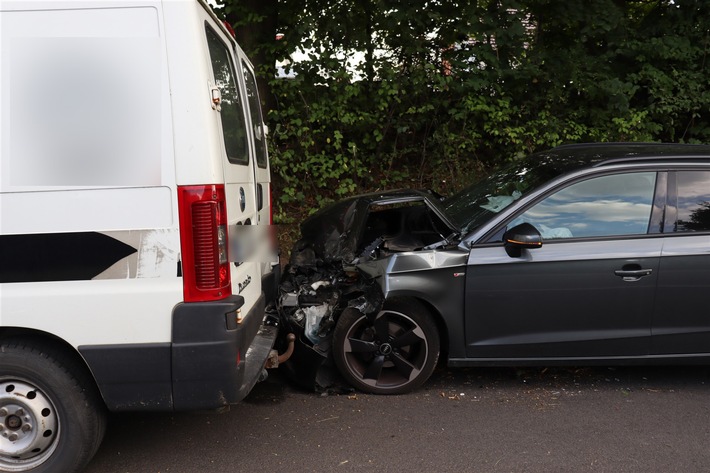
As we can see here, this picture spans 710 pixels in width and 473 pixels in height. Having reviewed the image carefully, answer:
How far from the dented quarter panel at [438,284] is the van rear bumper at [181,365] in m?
1.47

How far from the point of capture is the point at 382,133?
8766 mm

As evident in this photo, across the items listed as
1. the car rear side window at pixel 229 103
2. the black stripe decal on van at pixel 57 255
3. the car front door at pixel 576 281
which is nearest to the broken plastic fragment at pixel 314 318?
the car front door at pixel 576 281

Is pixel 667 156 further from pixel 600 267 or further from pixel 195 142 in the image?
pixel 195 142

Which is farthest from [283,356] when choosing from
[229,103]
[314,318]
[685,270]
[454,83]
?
[454,83]

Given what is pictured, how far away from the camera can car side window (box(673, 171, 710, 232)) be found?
4320mm

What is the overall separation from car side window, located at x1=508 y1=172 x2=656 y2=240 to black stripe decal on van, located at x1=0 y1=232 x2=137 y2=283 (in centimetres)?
266

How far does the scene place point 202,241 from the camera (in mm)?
2926

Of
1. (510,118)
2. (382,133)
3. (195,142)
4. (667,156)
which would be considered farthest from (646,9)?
(195,142)

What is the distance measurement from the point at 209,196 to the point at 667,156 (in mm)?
3268

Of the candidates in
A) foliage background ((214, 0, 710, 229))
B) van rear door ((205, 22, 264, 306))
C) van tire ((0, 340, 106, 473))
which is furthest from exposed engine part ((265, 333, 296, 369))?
foliage background ((214, 0, 710, 229))

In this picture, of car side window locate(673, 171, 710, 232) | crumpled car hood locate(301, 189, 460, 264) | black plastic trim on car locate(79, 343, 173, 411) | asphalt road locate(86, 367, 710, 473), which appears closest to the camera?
black plastic trim on car locate(79, 343, 173, 411)

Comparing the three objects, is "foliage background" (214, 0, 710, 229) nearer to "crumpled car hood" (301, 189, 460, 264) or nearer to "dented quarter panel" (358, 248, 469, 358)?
"crumpled car hood" (301, 189, 460, 264)

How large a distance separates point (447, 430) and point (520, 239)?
4.28ft

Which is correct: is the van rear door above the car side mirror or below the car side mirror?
above
